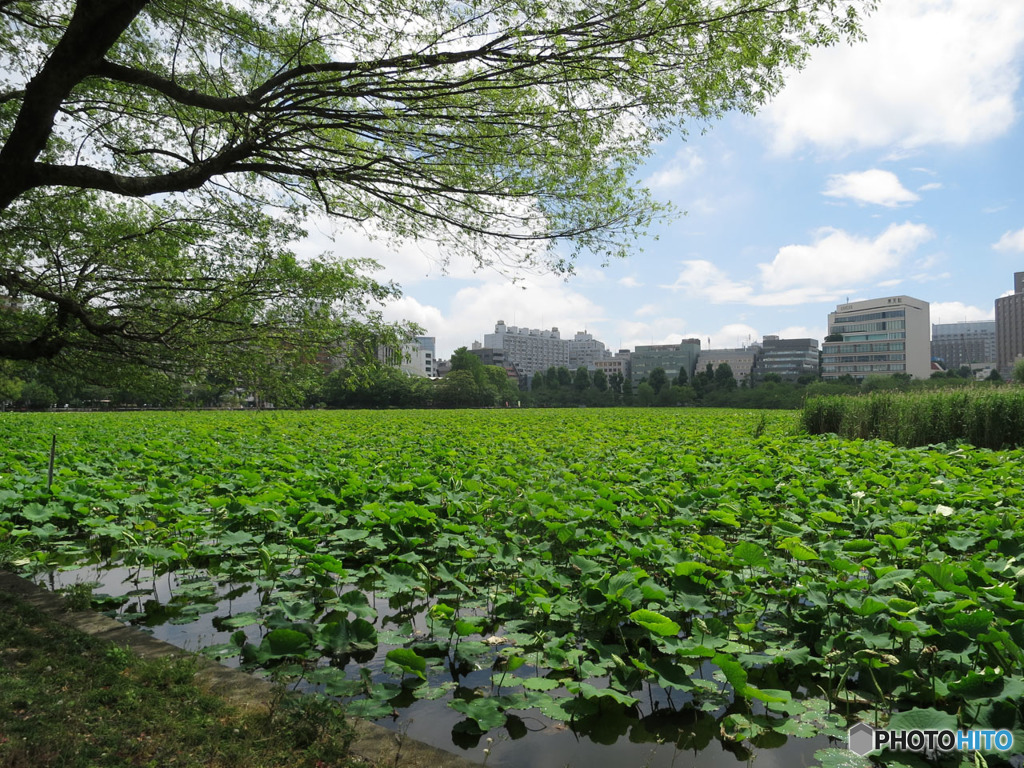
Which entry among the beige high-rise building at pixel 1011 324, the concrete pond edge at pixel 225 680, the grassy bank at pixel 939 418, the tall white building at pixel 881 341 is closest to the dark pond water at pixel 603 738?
the concrete pond edge at pixel 225 680

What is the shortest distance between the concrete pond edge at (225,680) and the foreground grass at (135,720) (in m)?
0.07

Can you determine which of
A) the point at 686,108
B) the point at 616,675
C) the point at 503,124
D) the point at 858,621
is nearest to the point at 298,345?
the point at 503,124

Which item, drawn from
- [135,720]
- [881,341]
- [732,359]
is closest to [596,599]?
[135,720]

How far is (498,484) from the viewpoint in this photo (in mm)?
5957

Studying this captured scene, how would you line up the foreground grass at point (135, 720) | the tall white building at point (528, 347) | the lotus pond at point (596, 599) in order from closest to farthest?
1. the foreground grass at point (135, 720)
2. the lotus pond at point (596, 599)
3. the tall white building at point (528, 347)

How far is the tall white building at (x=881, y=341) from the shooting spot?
75375 millimetres

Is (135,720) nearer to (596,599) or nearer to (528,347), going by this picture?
(596,599)

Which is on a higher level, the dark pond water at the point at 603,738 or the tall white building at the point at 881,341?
the tall white building at the point at 881,341

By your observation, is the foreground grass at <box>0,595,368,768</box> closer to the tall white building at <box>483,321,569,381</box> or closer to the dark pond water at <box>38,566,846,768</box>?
the dark pond water at <box>38,566,846,768</box>

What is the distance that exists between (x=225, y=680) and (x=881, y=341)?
91.2 metres

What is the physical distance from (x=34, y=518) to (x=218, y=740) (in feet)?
12.6

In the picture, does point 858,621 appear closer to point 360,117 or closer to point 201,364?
point 360,117

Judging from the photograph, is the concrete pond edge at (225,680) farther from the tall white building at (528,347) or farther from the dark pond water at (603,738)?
the tall white building at (528,347)

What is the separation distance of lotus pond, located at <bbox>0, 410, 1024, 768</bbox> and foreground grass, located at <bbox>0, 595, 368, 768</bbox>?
0.33 metres
